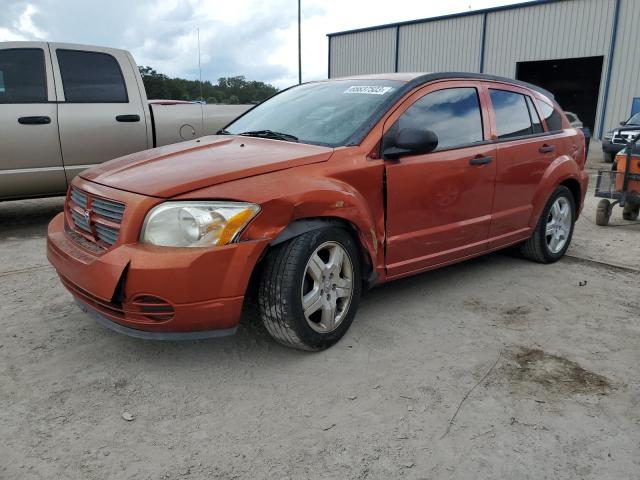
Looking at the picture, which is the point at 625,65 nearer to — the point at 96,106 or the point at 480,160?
the point at 480,160

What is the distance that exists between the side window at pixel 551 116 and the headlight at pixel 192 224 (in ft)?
10.8

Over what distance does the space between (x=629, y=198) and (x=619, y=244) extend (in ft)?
2.99

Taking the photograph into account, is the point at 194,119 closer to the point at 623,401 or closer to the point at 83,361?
the point at 83,361

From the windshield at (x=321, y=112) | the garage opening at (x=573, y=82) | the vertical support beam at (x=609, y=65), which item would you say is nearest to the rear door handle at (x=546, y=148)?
the windshield at (x=321, y=112)

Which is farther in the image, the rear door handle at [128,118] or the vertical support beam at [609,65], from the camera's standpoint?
the vertical support beam at [609,65]

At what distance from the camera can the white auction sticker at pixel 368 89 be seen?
355 cm

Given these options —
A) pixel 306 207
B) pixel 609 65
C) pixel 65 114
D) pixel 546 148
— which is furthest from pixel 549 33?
pixel 306 207

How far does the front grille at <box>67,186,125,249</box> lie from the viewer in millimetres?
2713

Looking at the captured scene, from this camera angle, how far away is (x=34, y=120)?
17.7ft

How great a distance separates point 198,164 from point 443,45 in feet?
80.9

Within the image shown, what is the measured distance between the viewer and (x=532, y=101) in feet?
15.1

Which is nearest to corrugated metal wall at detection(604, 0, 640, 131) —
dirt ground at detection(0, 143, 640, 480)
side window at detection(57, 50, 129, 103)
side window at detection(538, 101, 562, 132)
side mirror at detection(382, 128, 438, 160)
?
side window at detection(538, 101, 562, 132)

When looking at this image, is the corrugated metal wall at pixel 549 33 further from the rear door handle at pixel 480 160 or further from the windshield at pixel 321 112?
the windshield at pixel 321 112

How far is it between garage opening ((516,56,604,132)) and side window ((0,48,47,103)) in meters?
25.6
